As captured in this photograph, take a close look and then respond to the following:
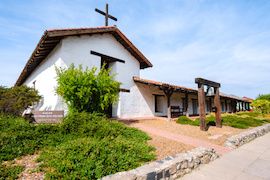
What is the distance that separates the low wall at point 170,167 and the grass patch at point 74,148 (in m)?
0.52

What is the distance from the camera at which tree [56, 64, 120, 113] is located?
7.43 metres

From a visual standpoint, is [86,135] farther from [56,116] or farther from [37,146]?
[56,116]

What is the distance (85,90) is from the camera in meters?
7.38

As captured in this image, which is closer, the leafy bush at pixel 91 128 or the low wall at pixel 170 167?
the low wall at pixel 170 167

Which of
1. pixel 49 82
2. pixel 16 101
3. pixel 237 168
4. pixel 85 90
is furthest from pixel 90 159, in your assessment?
pixel 49 82

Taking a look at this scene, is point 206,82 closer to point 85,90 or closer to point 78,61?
point 85,90

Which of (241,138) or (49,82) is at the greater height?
(49,82)

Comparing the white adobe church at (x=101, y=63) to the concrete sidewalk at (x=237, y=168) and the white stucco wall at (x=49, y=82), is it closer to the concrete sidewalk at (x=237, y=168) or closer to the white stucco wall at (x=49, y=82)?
the white stucco wall at (x=49, y=82)

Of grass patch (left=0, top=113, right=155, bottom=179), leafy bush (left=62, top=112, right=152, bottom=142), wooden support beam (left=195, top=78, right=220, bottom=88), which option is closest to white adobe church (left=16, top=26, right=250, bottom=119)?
wooden support beam (left=195, top=78, right=220, bottom=88)

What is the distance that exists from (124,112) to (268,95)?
133 ft

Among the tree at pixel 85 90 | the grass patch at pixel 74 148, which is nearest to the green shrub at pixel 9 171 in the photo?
the grass patch at pixel 74 148

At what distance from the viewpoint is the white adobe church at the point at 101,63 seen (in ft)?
32.1

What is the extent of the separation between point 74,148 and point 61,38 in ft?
24.6

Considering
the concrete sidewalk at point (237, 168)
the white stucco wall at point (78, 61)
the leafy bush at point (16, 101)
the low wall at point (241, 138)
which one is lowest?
the concrete sidewalk at point (237, 168)
